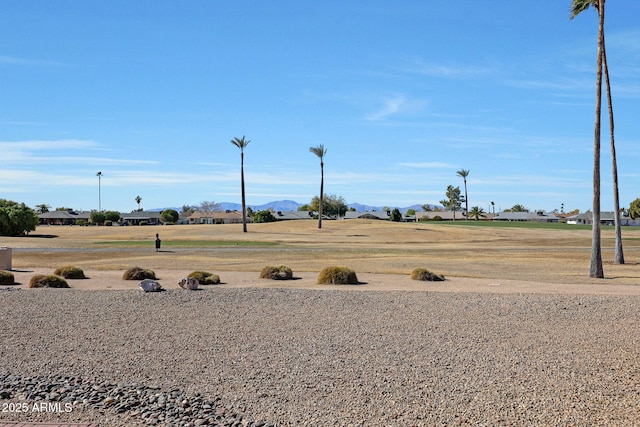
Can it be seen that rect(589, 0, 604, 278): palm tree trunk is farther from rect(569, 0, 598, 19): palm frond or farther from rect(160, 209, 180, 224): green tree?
rect(160, 209, 180, 224): green tree

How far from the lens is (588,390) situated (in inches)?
361

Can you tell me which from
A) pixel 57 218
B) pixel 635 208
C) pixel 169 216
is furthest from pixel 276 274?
pixel 57 218

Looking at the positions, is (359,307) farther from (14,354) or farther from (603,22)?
(603,22)

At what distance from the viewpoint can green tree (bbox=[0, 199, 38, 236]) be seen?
80.2m

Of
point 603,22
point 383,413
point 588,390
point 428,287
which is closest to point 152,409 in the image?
point 383,413

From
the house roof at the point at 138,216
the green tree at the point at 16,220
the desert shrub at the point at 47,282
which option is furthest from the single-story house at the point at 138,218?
the desert shrub at the point at 47,282

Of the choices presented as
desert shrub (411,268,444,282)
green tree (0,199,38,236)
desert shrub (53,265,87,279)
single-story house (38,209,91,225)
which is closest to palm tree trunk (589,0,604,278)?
desert shrub (411,268,444,282)

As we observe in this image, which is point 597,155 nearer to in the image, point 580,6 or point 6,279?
point 580,6

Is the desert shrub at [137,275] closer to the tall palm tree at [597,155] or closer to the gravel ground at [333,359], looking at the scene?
the gravel ground at [333,359]

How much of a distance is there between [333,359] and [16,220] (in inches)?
3082

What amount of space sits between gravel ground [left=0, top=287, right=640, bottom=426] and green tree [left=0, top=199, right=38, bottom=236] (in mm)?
68168

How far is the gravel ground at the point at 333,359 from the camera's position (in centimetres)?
841

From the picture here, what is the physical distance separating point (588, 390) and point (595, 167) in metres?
22.9

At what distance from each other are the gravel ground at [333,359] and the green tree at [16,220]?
68.2 meters
